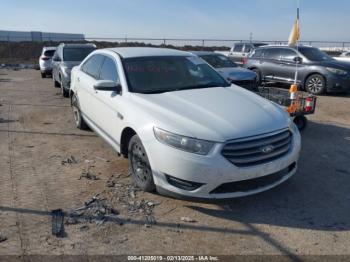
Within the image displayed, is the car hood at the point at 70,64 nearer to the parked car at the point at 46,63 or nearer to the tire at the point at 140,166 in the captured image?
the parked car at the point at 46,63

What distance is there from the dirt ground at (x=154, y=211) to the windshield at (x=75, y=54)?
6248 millimetres

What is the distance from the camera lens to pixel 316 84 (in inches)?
486

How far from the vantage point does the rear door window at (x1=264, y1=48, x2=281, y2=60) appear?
13.8m

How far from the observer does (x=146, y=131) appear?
4164mm

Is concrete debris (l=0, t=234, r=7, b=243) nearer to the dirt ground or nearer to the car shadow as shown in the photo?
the dirt ground

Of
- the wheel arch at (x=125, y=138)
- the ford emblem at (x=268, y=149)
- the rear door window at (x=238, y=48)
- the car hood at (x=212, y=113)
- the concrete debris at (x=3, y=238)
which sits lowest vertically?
the concrete debris at (x=3, y=238)

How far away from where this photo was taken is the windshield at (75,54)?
1218cm

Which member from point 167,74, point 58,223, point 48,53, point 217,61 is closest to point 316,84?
point 217,61

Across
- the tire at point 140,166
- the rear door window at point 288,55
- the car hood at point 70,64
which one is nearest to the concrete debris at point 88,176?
the tire at point 140,166

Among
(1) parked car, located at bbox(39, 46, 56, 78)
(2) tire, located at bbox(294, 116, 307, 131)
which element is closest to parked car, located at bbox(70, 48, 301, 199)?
(2) tire, located at bbox(294, 116, 307, 131)

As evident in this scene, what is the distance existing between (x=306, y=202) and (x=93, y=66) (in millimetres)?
4171

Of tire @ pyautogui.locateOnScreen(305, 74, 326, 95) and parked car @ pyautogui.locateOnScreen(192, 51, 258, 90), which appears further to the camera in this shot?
tire @ pyautogui.locateOnScreen(305, 74, 326, 95)

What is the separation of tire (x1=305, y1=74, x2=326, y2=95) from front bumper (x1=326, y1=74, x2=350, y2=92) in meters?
0.23

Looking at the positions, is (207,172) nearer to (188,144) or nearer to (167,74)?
(188,144)
